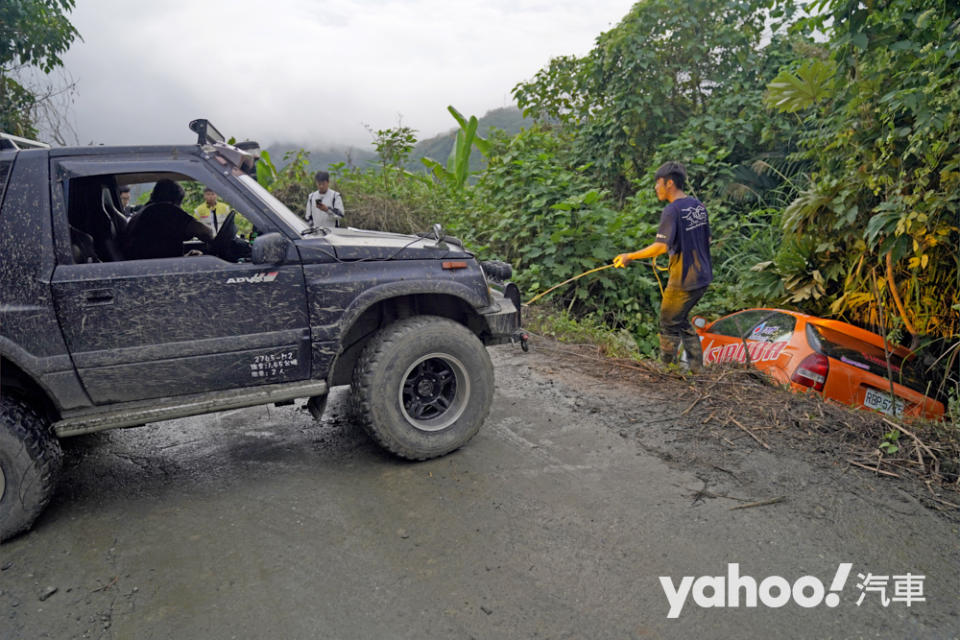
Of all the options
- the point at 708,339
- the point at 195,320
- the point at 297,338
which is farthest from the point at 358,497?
the point at 708,339

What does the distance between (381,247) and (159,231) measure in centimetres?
146

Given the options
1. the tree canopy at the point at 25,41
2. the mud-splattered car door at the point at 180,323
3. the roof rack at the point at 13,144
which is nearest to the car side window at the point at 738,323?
the mud-splattered car door at the point at 180,323

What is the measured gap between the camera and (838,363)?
18.3ft

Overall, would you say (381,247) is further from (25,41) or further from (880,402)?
(25,41)

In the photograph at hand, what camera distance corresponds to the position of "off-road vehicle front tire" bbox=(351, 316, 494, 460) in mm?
3641

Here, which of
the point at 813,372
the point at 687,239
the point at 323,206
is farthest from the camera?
the point at 323,206

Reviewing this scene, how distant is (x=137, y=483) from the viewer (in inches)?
146

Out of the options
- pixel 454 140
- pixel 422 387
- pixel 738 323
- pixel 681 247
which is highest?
pixel 454 140

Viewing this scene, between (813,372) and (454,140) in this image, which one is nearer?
(813,372)

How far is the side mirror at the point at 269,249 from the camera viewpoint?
333 centimetres

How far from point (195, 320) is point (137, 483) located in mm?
1182

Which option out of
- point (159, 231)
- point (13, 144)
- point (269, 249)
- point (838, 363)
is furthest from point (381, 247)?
point (838, 363)

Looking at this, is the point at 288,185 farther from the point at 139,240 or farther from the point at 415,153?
the point at 139,240

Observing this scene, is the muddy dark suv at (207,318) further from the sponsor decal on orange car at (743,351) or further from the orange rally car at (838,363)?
the sponsor decal on orange car at (743,351)
